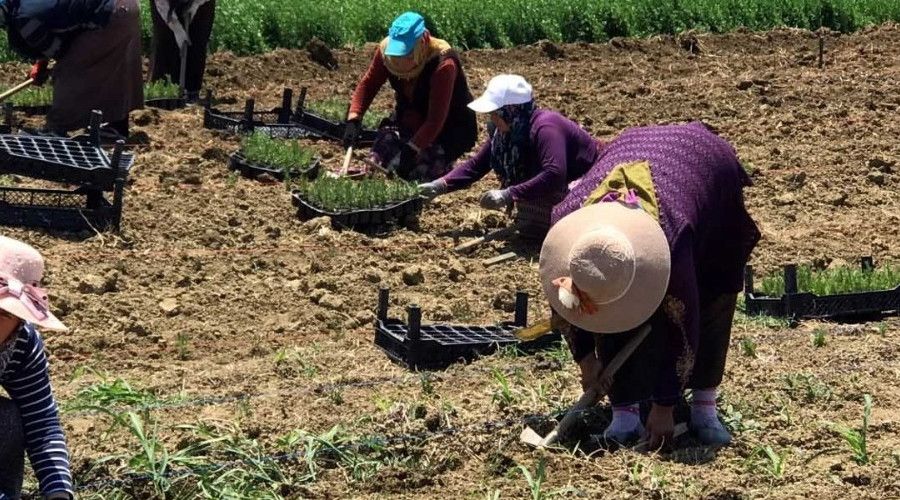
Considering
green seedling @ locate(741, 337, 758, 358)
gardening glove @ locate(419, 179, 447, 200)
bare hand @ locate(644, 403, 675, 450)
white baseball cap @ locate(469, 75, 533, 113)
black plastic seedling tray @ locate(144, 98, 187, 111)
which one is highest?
white baseball cap @ locate(469, 75, 533, 113)

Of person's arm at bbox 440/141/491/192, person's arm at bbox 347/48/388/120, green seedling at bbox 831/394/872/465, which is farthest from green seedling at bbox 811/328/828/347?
person's arm at bbox 347/48/388/120

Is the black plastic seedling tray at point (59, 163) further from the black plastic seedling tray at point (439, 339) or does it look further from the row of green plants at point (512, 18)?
the row of green plants at point (512, 18)

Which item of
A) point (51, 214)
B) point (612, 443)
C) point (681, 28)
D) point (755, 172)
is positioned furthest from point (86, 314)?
point (681, 28)

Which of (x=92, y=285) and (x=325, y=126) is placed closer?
(x=92, y=285)

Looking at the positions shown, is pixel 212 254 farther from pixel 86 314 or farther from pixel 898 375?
pixel 898 375

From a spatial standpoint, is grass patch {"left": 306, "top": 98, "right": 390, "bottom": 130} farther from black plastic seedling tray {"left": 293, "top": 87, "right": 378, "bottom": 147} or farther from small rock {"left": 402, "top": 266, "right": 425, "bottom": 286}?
small rock {"left": 402, "top": 266, "right": 425, "bottom": 286}

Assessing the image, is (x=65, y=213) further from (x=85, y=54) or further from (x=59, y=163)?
(x=85, y=54)

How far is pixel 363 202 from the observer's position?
912cm

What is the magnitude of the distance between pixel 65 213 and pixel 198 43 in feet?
14.5

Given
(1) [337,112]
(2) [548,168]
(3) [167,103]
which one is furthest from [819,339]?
(3) [167,103]

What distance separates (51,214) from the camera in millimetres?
8664

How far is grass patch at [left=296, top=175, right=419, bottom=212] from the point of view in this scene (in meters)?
9.12

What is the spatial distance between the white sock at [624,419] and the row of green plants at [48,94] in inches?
264

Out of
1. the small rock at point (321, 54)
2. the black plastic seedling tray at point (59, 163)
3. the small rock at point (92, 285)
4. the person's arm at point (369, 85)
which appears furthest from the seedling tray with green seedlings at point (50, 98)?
the small rock at point (92, 285)
